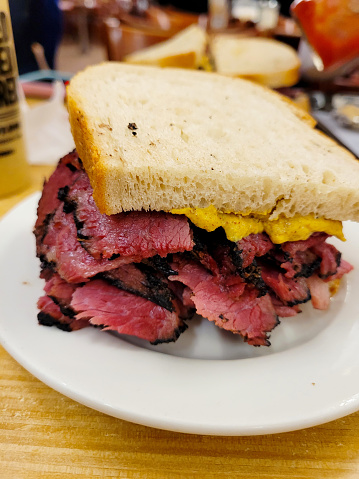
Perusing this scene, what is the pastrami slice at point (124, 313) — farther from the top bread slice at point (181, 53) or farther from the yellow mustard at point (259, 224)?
the top bread slice at point (181, 53)

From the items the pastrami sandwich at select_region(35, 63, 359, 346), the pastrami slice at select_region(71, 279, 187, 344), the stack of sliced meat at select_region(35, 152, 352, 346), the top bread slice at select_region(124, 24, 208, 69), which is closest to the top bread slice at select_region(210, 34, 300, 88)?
the top bread slice at select_region(124, 24, 208, 69)

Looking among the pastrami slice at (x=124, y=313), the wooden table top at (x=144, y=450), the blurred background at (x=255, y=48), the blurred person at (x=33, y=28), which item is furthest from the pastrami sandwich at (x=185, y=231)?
the blurred person at (x=33, y=28)

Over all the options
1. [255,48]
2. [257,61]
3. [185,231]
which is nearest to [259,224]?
[185,231]

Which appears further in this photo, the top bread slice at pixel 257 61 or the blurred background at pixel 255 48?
the top bread slice at pixel 257 61

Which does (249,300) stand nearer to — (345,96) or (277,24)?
(345,96)

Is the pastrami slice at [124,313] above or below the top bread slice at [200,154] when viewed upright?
below

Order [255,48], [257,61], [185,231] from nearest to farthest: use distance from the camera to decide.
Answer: [185,231] → [257,61] → [255,48]

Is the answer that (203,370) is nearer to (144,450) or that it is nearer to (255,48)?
(144,450)
